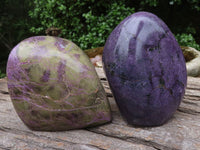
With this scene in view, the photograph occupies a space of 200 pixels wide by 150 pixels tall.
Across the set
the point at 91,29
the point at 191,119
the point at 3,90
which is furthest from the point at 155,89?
the point at 91,29

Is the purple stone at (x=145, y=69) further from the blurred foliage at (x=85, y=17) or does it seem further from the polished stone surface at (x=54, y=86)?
the blurred foliage at (x=85, y=17)

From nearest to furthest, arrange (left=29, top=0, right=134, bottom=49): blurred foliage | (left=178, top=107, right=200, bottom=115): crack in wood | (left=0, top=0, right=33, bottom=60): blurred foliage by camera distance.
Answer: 1. (left=178, top=107, right=200, bottom=115): crack in wood
2. (left=29, top=0, right=134, bottom=49): blurred foliage
3. (left=0, top=0, right=33, bottom=60): blurred foliage

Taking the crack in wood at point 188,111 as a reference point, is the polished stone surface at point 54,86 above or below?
above

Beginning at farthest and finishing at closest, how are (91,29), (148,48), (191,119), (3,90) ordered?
(91,29), (3,90), (191,119), (148,48)

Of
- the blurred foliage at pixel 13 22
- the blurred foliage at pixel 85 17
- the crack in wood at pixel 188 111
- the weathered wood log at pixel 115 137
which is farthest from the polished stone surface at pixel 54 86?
the blurred foliage at pixel 13 22

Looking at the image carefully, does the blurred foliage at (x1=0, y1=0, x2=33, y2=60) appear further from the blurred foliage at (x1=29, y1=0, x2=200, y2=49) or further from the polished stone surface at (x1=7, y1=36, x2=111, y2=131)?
the polished stone surface at (x1=7, y1=36, x2=111, y2=131)

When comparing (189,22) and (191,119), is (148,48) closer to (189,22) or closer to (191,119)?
(191,119)

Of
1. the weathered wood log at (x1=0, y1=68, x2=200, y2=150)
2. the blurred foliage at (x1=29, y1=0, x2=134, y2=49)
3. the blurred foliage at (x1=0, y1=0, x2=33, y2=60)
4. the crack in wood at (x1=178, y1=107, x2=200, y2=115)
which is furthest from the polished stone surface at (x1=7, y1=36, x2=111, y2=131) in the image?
the blurred foliage at (x1=0, y1=0, x2=33, y2=60)
